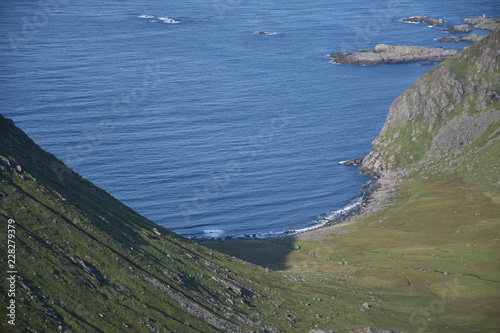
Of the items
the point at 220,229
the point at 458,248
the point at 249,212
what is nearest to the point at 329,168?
the point at 249,212

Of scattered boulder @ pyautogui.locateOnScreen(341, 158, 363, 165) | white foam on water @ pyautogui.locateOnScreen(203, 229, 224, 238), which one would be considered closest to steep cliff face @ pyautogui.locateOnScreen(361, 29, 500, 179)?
scattered boulder @ pyautogui.locateOnScreen(341, 158, 363, 165)

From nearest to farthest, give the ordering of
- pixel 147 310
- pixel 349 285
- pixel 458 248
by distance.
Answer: pixel 147 310 < pixel 349 285 < pixel 458 248

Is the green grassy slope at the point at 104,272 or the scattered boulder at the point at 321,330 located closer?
the green grassy slope at the point at 104,272

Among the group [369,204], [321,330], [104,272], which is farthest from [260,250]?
[104,272]

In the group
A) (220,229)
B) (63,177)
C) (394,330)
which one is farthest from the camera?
(220,229)

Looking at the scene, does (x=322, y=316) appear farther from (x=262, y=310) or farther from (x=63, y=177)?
(x=63, y=177)

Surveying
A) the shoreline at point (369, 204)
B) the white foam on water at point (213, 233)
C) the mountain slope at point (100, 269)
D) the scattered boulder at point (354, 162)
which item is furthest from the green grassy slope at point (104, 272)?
the scattered boulder at point (354, 162)

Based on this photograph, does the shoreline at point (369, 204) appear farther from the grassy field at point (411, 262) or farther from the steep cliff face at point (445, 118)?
the steep cliff face at point (445, 118)
